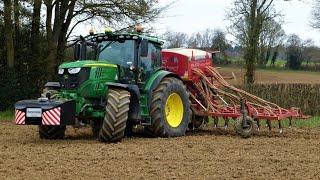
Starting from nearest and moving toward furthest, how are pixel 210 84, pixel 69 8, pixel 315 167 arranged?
1. pixel 315 167
2. pixel 210 84
3. pixel 69 8

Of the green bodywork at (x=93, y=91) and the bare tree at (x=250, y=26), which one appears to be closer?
the green bodywork at (x=93, y=91)

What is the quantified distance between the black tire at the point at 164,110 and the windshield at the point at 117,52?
899mm

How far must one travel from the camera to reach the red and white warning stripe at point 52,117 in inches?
425

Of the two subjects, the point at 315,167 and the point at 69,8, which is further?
the point at 69,8

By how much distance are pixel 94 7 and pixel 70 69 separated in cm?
1119

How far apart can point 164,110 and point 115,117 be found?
5.84 feet

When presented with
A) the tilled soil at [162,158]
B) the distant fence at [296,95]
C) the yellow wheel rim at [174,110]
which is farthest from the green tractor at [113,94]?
the distant fence at [296,95]

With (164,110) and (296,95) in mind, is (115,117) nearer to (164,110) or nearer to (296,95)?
(164,110)

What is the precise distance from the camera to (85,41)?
12.9m

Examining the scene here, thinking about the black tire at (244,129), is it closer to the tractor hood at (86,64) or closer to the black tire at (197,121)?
the black tire at (197,121)

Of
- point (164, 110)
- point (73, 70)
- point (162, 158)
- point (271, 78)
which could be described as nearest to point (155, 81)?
point (164, 110)

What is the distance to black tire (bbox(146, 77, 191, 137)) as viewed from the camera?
12172 mm

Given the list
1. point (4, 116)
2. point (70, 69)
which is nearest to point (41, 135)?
point (70, 69)

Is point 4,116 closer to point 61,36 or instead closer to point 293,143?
point 61,36
